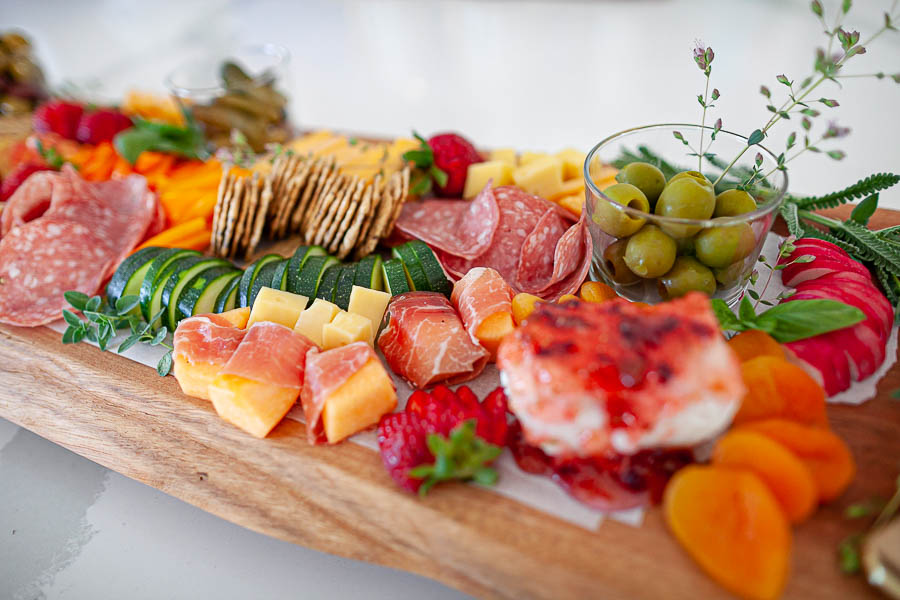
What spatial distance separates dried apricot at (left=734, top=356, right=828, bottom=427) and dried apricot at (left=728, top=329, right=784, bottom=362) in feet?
0.40

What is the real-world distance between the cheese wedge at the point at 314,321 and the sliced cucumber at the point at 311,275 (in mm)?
130

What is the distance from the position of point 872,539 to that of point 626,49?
412cm

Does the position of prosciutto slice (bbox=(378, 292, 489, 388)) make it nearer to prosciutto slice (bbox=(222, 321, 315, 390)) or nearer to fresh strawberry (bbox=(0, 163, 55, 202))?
prosciutto slice (bbox=(222, 321, 315, 390))

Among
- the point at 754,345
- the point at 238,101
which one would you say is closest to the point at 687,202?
the point at 754,345

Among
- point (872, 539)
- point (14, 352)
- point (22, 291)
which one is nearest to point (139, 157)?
point (22, 291)

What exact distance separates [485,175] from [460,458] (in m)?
1.24

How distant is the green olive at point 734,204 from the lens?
152 cm

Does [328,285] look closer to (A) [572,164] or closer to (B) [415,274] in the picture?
(B) [415,274]

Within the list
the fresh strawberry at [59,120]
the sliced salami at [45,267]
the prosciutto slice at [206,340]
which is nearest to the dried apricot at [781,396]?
the prosciutto slice at [206,340]

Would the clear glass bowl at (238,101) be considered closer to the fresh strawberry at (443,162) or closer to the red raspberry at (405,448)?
the fresh strawberry at (443,162)

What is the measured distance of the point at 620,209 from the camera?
4.89ft

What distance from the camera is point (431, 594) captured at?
4.83 ft

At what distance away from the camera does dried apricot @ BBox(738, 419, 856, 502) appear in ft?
3.88

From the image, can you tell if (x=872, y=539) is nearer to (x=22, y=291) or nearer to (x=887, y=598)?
(x=887, y=598)
